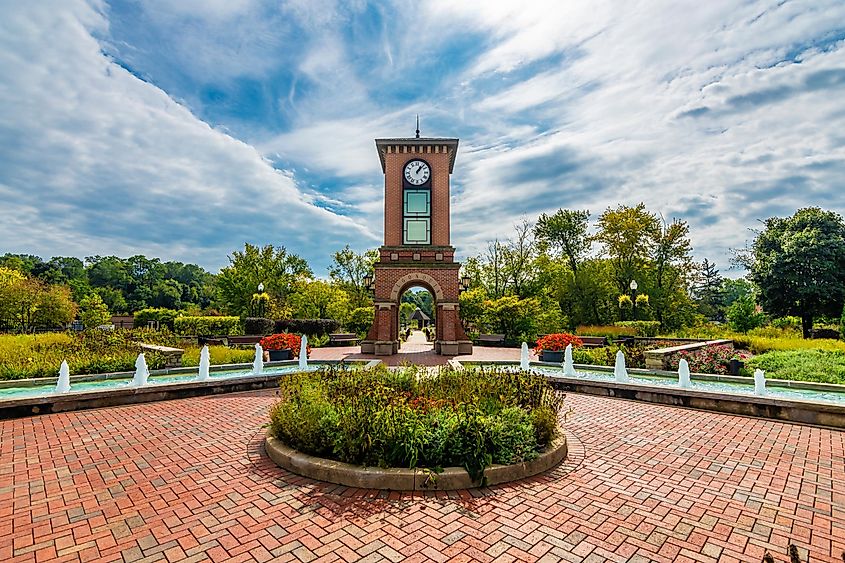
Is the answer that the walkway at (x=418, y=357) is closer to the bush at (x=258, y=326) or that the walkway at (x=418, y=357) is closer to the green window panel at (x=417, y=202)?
the bush at (x=258, y=326)

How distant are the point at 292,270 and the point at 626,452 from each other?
4075 centimetres

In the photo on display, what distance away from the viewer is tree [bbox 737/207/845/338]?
22.8 meters

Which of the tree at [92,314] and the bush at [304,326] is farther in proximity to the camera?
the tree at [92,314]

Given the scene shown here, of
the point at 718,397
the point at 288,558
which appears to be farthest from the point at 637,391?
the point at 288,558

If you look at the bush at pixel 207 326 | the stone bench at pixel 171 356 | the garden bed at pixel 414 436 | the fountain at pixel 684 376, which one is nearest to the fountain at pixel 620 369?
the fountain at pixel 684 376

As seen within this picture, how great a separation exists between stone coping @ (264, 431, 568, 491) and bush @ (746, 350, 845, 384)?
355 inches

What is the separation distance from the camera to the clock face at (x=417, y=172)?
63.8 ft

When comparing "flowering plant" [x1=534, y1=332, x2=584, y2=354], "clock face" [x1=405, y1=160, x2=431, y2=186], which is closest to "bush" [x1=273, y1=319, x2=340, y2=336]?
"clock face" [x1=405, y1=160, x2=431, y2=186]

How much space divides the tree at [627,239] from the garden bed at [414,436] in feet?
95.6

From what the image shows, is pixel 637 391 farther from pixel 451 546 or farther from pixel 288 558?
pixel 288 558

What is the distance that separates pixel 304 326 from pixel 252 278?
13638mm

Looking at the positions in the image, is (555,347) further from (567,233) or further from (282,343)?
(567,233)

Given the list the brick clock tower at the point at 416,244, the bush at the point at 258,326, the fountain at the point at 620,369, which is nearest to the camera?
the fountain at the point at 620,369

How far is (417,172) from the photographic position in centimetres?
1952
